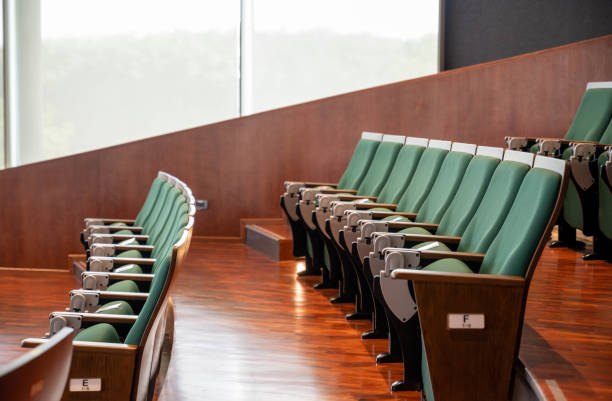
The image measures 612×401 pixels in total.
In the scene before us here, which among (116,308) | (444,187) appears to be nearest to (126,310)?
(116,308)

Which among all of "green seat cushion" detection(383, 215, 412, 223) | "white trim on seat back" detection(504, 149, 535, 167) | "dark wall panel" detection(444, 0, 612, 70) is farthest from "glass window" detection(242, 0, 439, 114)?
"white trim on seat back" detection(504, 149, 535, 167)

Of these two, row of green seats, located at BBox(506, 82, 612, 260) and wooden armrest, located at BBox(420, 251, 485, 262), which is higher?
row of green seats, located at BBox(506, 82, 612, 260)

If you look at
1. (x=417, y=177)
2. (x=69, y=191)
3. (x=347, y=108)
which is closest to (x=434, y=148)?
(x=417, y=177)

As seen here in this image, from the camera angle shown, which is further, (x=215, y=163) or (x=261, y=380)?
(x=215, y=163)

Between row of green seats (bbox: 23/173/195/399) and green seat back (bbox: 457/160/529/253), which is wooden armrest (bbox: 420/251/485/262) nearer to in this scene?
green seat back (bbox: 457/160/529/253)

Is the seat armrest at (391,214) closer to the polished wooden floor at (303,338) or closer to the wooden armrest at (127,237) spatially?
the polished wooden floor at (303,338)

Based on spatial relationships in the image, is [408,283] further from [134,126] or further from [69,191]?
[134,126]

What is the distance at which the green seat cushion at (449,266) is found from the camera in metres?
0.37

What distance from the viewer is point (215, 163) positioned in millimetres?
946

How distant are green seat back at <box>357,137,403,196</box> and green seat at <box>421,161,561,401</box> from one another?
28cm

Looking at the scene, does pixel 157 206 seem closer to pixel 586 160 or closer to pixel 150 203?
pixel 150 203

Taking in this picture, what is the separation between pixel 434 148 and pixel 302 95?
0.54 metres

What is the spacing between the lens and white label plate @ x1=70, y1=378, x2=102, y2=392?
1.07 feet

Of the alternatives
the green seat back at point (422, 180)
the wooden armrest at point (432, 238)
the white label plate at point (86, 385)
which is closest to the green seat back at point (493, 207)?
the wooden armrest at point (432, 238)
